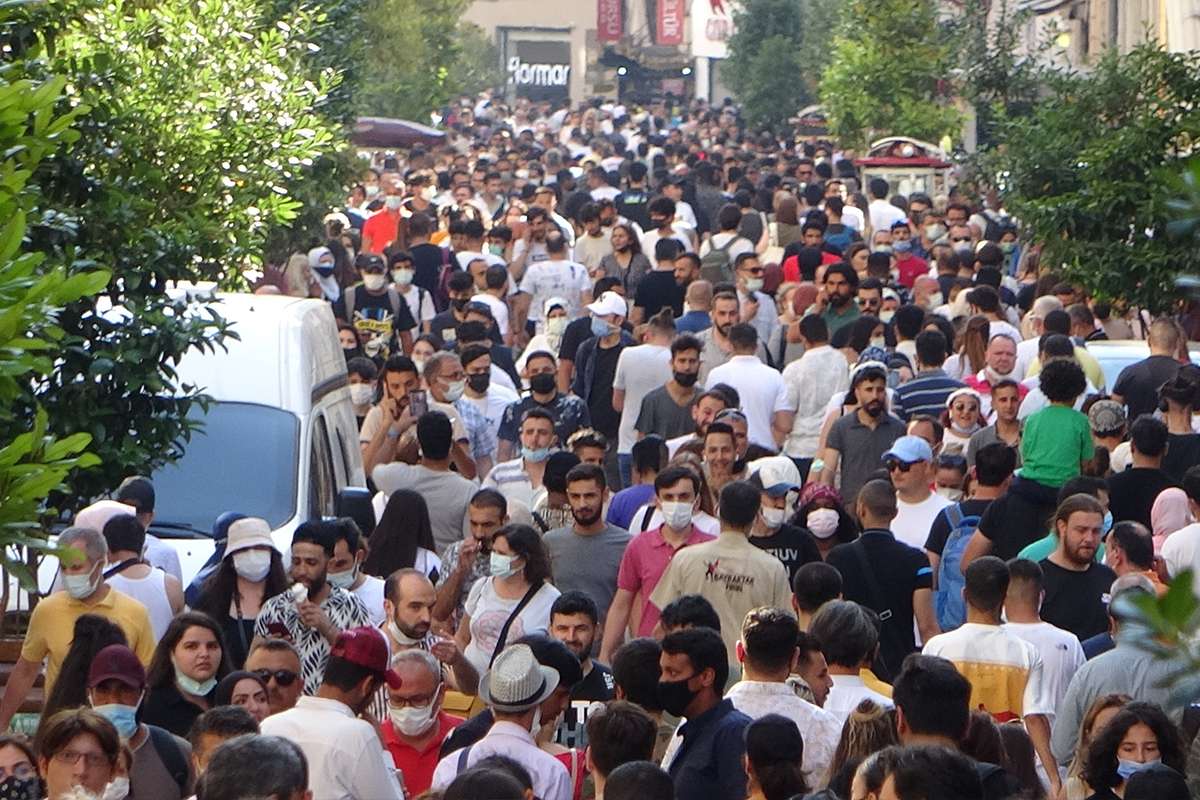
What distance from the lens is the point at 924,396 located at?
13656 mm

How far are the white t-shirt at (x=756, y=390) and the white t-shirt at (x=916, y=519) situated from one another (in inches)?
105

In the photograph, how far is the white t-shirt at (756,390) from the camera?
552 inches

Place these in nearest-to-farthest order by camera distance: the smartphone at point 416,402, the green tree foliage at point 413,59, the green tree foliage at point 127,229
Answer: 1. the green tree foliage at point 127,229
2. the smartphone at point 416,402
3. the green tree foliage at point 413,59

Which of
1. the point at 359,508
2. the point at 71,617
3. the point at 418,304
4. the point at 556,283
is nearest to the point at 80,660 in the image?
the point at 71,617

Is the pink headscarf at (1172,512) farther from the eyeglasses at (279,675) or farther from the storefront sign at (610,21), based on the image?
the storefront sign at (610,21)

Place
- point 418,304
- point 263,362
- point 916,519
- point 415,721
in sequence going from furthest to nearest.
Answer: point 418,304 < point 263,362 < point 916,519 < point 415,721

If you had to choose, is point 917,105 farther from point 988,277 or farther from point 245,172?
point 245,172

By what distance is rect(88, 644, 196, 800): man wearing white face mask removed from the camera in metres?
7.20

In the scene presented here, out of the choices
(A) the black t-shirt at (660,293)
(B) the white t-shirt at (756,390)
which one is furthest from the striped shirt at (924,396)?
(A) the black t-shirt at (660,293)

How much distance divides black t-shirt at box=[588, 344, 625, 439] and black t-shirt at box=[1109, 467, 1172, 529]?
481cm

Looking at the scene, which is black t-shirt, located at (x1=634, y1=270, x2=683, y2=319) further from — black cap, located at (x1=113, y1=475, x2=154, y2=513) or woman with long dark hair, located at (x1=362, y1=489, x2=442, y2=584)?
black cap, located at (x1=113, y1=475, x2=154, y2=513)

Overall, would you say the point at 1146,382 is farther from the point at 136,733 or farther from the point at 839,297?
Result: the point at 136,733

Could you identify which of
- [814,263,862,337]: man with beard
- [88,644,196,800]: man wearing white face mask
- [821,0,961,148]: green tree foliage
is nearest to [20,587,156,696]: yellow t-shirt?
[88,644,196,800]: man wearing white face mask

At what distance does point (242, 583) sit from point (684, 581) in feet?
5.79
